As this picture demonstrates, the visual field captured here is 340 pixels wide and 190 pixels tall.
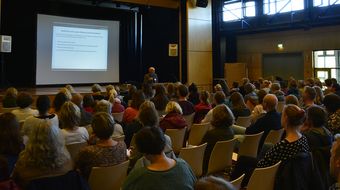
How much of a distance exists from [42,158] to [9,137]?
1.93ft

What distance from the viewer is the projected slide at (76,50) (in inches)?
451

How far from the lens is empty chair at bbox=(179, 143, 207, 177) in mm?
3434

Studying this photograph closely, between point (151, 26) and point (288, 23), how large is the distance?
534cm

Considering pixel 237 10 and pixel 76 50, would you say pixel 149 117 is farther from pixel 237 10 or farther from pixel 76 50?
pixel 237 10

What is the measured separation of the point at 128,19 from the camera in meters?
13.7

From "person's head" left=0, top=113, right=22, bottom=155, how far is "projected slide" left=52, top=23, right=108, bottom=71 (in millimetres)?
9252

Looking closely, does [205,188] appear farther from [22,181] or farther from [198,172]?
[198,172]

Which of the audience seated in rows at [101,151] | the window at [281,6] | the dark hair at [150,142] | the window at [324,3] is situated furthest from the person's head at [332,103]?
the window at [281,6]

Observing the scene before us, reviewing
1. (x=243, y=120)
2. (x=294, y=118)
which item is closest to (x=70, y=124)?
(x=294, y=118)

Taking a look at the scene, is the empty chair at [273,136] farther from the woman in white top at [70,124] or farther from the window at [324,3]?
the window at [324,3]

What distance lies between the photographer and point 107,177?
2.76m

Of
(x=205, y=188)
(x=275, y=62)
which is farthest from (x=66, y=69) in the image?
(x=205, y=188)

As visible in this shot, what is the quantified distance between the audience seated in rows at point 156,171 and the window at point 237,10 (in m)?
13.8

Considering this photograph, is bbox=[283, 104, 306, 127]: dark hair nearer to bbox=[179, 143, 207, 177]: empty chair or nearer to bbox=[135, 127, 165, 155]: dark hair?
bbox=[179, 143, 207, 177]: empty chair
